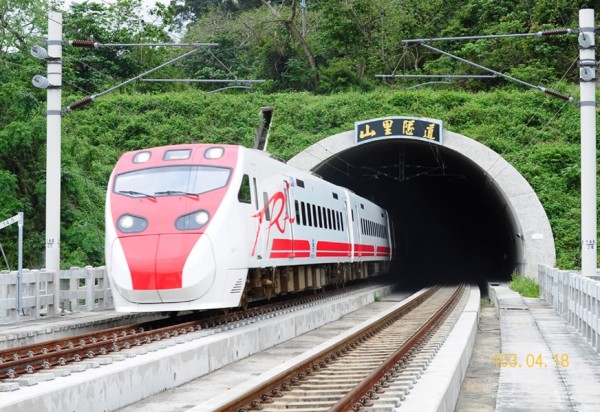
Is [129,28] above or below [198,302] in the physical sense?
above

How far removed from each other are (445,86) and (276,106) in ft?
41.8

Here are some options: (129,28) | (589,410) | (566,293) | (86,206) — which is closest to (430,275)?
(129,28)

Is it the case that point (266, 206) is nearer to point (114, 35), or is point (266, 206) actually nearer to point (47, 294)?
point (47, 294)

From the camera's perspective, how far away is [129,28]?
52.1 meters

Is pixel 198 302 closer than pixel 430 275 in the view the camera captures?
Yes

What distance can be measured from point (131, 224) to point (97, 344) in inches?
120

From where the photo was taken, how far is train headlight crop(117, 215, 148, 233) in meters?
15.5

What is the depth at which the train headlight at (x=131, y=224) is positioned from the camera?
50.9 ft

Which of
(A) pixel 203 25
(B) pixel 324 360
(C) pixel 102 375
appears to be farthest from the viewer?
(A) pixel 203 25

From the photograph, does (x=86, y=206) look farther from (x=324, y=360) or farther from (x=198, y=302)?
(x=324, y=360)

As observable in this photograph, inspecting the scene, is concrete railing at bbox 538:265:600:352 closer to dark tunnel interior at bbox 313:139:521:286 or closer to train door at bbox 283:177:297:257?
train door at bbox 283:177:297:257

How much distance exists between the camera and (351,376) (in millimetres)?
11977

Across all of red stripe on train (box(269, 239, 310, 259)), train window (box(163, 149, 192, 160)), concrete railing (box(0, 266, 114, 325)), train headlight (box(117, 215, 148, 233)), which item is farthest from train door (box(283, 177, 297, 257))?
train headlight (box(117, 215, 148, 233))

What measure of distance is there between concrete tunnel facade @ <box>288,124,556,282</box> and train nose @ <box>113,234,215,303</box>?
18.0 m
